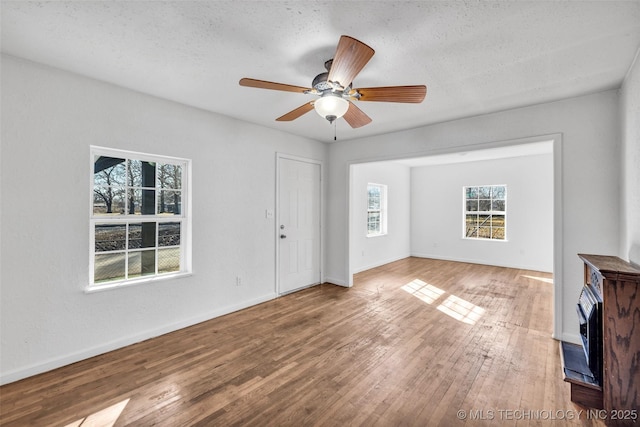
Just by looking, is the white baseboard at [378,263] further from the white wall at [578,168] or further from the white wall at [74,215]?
the white wall at [578,168]

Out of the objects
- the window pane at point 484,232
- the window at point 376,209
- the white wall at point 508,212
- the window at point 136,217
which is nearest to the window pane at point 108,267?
the window at point 136,217

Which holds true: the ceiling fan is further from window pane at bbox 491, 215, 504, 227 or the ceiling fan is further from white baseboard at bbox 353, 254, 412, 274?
window pane at bbox 491, 215, 504, 227

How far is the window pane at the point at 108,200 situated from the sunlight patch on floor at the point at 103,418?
5.50 ft

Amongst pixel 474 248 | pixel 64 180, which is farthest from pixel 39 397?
pixel 474 248

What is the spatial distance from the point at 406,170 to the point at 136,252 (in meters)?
6.57

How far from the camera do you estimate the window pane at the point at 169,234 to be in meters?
3.20

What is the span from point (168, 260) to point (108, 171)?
1.10 metres

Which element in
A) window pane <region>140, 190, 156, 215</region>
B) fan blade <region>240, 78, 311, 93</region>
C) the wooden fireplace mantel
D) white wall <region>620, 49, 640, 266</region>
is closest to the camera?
the wooden fireplace mantel

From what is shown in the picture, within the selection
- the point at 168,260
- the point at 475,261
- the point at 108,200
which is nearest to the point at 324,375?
the point at 168,260

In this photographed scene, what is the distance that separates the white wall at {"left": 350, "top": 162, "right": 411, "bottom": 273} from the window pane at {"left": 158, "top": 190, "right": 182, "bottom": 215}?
3.09 m

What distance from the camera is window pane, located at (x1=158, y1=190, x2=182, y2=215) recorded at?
320cm

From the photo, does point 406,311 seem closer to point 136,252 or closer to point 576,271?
point 576,271

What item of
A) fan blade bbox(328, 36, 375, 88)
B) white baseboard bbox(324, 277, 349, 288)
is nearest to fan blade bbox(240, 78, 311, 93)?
fan blade bbox(328, 36, 375, 88)

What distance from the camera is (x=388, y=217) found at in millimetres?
7039
